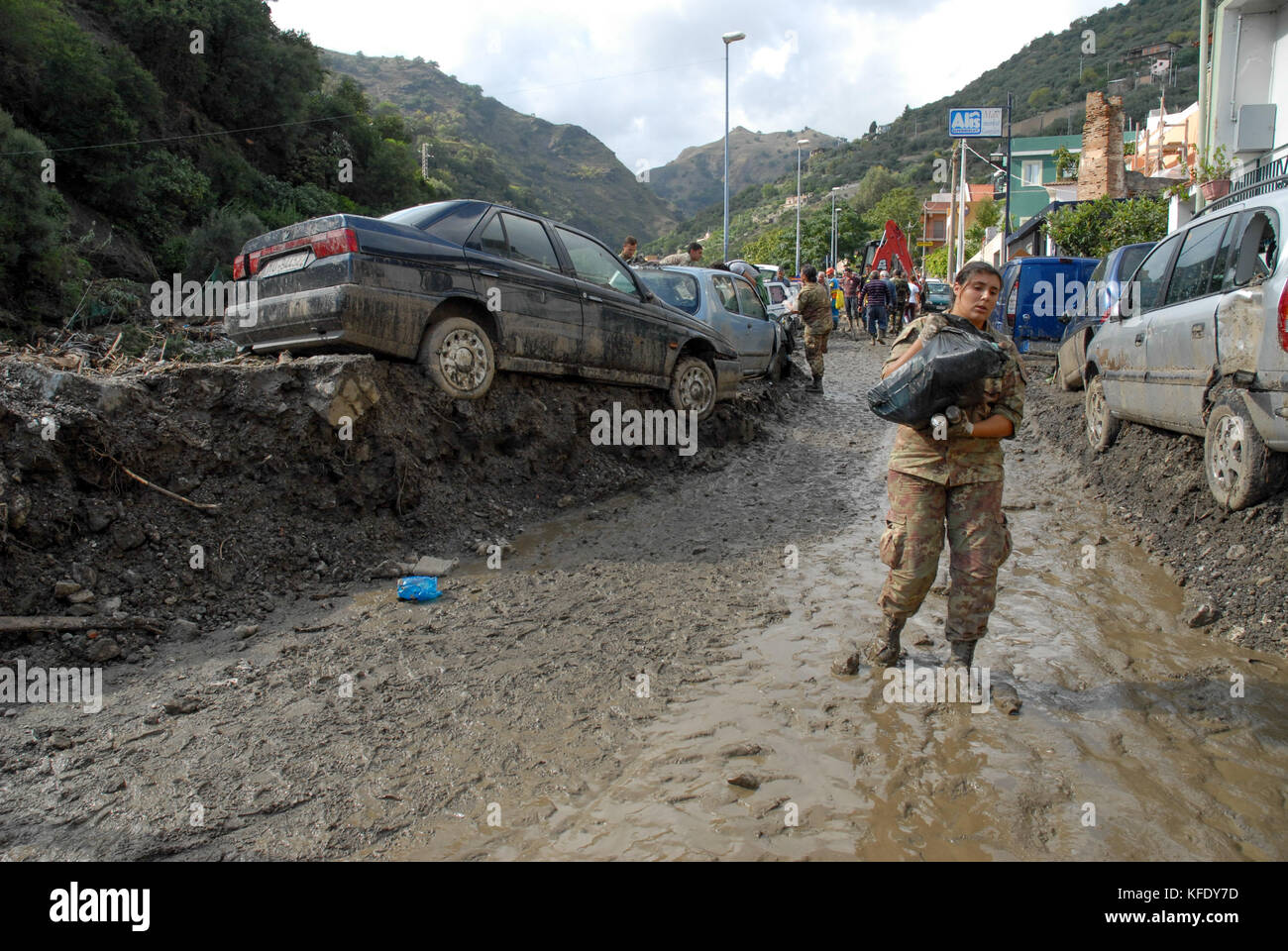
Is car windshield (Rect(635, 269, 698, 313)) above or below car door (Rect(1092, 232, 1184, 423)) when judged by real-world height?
above

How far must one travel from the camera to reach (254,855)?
2764 millimetres

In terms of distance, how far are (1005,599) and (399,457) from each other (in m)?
4.04

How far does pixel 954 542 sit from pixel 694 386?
5056 millimetres

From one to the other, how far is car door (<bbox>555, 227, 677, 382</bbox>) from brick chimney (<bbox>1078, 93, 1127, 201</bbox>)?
25.3 meters

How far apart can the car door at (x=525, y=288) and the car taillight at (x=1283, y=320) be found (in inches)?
187

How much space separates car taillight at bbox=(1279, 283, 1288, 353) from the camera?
4.48m

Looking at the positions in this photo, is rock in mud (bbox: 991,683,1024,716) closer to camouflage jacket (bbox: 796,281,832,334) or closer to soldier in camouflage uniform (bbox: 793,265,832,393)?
soldier in camouflage uniform (bbox: 793,265,832,393)

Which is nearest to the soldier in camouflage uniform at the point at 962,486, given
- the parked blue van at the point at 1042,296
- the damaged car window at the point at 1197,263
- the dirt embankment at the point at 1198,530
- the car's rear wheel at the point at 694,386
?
the dirt embankment at the point at 1198,530

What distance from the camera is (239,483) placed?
17.3 feet

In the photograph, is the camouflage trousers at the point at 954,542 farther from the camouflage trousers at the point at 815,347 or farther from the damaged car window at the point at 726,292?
the camouflage trousers at the point at 815,347

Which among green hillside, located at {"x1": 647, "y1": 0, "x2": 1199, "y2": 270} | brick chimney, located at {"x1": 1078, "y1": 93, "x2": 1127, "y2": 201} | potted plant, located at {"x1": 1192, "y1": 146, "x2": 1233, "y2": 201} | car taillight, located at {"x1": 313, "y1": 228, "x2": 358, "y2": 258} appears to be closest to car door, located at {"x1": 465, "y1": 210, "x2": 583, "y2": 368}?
car taillight, located at {"x1": 313, "y1": 228, "x2": 358, "y2": 258}

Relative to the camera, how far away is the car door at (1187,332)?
5.48 meters
